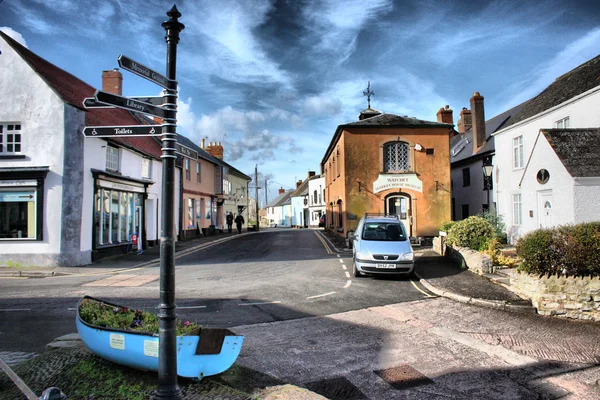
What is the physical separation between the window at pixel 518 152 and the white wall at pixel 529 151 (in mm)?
207

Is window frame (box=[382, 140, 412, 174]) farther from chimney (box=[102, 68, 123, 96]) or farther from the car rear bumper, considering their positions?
chimney (box=[102, 68, 123, 96])

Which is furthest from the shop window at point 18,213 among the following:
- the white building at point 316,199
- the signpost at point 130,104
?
the white building at point 316,199

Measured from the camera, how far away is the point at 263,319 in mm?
8312

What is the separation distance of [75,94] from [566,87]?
78.4 feet

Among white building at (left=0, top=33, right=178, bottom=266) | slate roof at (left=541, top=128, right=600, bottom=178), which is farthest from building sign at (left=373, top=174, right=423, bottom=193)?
white building at (left=0, top=33, right=178, bottom=266)

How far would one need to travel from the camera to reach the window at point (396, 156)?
Answer: 75.6 ft

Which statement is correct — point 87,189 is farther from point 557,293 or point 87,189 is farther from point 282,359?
point 557,293

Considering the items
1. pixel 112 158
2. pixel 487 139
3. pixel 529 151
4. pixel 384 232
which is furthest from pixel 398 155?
pixel 112 158

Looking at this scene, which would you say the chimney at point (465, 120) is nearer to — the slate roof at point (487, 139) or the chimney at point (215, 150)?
the slate roof at point (487, 139)

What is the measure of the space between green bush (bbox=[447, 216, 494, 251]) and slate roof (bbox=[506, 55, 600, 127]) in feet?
28.2

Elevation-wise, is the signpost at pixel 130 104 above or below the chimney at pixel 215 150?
below

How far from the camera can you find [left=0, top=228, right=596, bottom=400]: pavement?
443cm

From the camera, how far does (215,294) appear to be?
1077 centimetres

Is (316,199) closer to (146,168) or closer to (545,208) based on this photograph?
(146,168)
